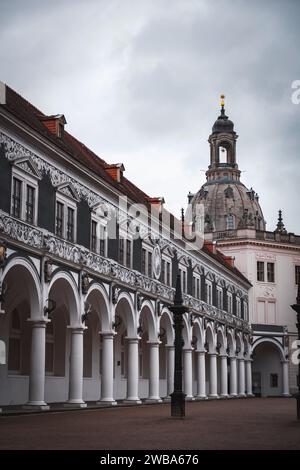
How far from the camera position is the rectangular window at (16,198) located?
2227cm

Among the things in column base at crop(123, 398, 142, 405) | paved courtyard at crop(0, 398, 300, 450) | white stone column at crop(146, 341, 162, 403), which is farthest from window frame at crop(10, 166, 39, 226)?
white stone column at crop(146, 341, 162, 403)

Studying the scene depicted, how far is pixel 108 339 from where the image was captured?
28.9 meters

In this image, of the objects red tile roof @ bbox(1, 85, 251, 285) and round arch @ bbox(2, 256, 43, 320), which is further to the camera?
red tile roof @ bbox(1, 85, 251, 285)

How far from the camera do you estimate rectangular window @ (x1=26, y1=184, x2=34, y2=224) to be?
23.1 metres

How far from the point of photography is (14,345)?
27031 millimetres

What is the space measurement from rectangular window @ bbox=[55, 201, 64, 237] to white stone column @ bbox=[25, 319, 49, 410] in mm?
3509

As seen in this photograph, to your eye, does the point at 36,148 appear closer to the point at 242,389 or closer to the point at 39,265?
the point at 39,265

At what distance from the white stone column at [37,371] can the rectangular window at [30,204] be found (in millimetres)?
3229

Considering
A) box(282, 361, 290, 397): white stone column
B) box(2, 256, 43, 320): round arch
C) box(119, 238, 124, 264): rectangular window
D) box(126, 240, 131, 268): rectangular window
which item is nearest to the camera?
box(2, 256, 43, 320): round arch

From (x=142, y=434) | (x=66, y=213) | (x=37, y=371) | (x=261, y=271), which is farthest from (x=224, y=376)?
(x=142, y=434)

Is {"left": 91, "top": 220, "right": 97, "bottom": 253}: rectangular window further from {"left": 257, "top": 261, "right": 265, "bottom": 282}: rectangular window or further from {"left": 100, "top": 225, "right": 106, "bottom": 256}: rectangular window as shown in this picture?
{"left": 257, "top": 261, "right": 265, "bottom": 282}: rectangular window

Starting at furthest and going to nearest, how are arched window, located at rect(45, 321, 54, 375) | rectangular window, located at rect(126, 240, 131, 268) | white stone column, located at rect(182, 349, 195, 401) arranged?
1. white stone column, located at rect(182, 349, 195, 401)
2. rectangular window, located at rect(126, 240, 131, 268)
3. arched window, located at rect(45, 321, 54, 375)

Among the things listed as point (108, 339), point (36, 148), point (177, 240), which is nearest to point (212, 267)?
point (177, 240)

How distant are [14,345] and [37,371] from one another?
4.41 metres
